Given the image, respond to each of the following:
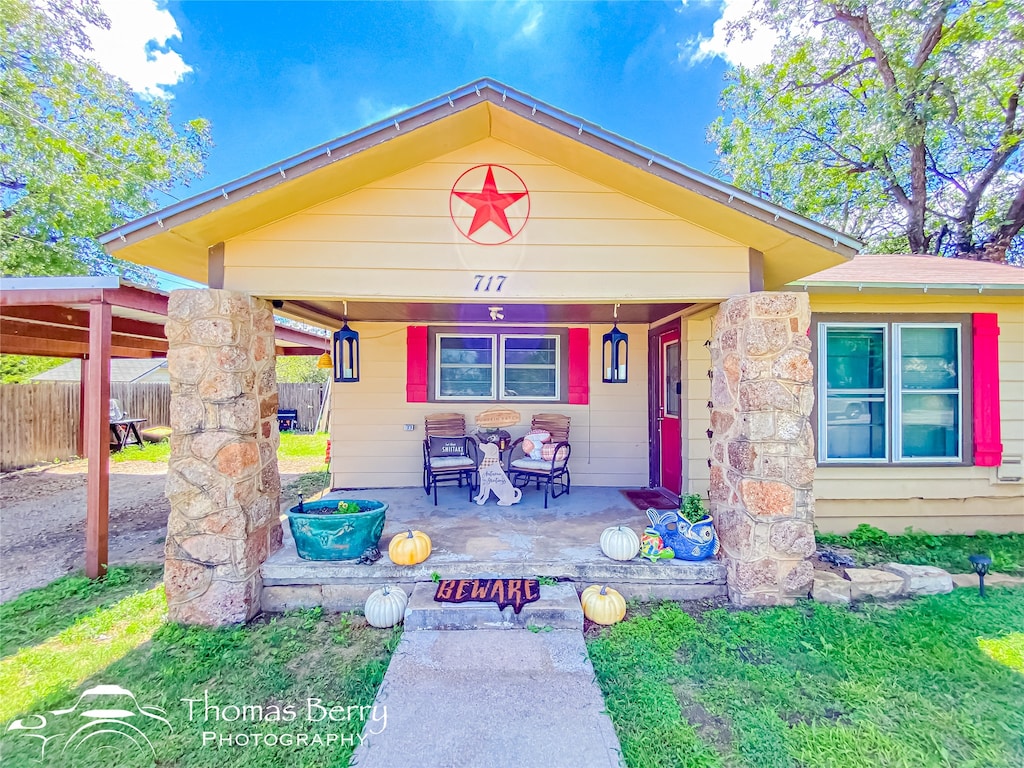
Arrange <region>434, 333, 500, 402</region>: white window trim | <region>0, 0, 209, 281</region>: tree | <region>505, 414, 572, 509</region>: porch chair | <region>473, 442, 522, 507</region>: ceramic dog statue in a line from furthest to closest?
<region>0, 0, 209, 281</region>: tree < <region>434, 333, 500, 402</region>: white window trim < <region>505, 414, 572, 509</region>: porch chair < <region>473, 442, 522, 507</region>: ceramic dog statue

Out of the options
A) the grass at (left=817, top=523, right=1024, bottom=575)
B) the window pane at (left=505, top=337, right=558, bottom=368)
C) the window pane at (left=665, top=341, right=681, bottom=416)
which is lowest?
the grass at (left=817, top=523, right=1024, bottom=575)

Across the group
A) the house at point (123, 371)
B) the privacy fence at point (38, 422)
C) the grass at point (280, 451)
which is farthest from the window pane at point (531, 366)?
the house at point (123, 371)

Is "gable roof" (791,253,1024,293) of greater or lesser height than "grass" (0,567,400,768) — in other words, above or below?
above

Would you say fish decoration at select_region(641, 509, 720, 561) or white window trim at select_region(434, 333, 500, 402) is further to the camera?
white window trim at select_region(434, 333, 500, 402)

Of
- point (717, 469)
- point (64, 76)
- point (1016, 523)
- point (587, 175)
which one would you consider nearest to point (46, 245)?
point (64, 76)

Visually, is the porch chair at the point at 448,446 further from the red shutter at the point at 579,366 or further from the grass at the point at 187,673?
the grass at the point at 187,673

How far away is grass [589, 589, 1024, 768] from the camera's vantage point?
191cm

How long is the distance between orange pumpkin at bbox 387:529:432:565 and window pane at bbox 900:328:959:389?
4.94 meters

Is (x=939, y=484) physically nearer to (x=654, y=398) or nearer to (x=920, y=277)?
(x=920, y=277)

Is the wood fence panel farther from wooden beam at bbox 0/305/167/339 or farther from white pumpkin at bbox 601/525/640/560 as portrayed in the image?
white pumpkin at bbox 601/525/640/560

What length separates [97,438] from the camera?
11.7ft

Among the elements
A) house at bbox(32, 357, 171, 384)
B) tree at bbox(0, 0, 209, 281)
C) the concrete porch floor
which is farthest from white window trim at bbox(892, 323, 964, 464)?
house at bbox(32, 357, 171, 384)

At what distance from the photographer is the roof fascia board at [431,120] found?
2.66 m

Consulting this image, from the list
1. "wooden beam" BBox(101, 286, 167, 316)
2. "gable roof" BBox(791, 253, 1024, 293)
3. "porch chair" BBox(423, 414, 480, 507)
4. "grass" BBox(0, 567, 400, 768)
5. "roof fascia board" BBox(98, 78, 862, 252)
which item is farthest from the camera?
"porch chair" BBox(423, 414, 480, 507)
